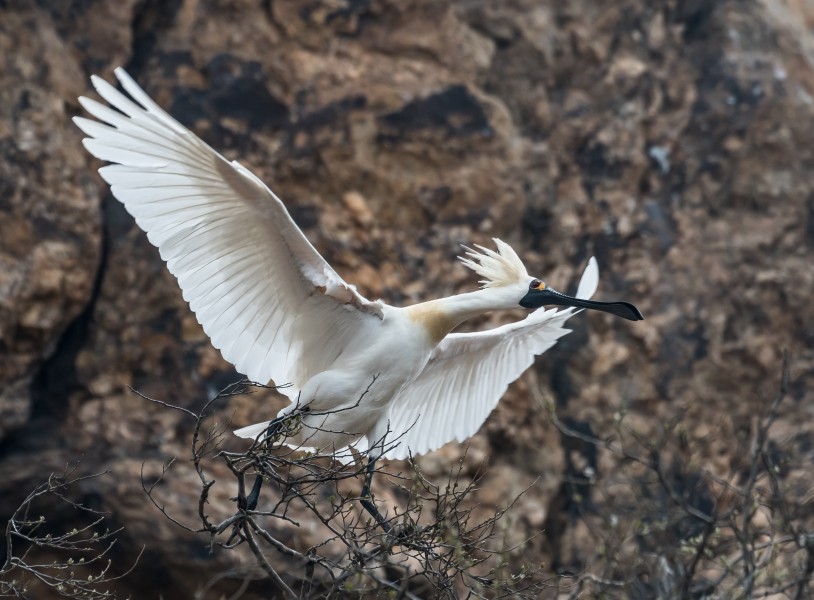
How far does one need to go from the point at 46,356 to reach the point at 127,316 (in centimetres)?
64

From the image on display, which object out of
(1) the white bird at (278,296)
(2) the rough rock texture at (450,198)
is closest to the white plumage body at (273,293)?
(1) the white bird at (278,296)

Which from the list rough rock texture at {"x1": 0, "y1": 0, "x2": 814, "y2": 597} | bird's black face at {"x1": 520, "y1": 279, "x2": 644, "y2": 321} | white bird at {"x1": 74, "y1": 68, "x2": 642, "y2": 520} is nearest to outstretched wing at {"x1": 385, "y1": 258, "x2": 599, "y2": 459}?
white bird at {"x1": 74, "y1": 68, "x2": 642, "y2": 520}

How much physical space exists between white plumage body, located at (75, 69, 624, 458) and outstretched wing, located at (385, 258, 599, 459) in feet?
0.21

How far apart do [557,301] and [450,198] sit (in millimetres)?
2909

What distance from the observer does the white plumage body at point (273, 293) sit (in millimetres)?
5285

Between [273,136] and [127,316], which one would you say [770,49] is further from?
[127,316]

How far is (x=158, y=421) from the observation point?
827 cm

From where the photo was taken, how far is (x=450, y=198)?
365 inches

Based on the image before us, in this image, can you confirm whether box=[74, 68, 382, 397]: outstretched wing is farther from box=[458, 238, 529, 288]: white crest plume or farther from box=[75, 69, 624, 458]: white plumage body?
box=[458, 238, 529, 288]: white crest plume

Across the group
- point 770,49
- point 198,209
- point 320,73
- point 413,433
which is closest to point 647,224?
point 770,49

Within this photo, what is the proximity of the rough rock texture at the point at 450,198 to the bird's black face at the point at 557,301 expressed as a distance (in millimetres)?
1792

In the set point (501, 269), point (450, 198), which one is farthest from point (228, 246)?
point (450, 198)

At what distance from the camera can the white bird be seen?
5285 millimetres

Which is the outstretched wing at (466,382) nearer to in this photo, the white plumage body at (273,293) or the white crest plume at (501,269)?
the white plumage body at (273,293)
